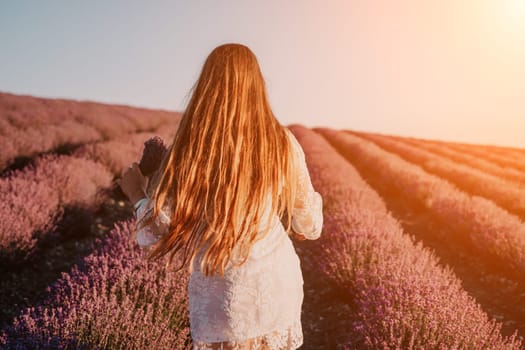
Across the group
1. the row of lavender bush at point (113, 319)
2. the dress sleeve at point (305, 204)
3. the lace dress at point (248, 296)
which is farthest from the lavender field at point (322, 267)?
the dress sleeve at point (305, 204)

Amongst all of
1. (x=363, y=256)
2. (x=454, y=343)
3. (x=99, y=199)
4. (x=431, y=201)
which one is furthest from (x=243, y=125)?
(x=431, y=201)

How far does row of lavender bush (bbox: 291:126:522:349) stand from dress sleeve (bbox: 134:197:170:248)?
1800mm

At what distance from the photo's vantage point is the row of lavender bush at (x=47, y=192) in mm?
4340

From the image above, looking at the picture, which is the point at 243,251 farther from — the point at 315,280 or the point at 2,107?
the point at 2,107

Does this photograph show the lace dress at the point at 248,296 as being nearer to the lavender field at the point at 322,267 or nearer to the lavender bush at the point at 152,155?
the lavender bush at the point at 152,155

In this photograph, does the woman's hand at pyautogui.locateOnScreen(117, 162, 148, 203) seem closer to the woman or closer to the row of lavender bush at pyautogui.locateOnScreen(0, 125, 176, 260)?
the woman

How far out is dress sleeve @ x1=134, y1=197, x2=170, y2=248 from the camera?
4.44 feet

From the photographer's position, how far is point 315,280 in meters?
4.78

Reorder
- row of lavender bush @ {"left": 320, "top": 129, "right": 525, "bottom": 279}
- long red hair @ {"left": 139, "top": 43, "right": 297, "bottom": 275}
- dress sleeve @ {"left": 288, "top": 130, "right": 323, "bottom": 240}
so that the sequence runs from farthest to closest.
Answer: row of lavender bush @ {"left": 320, "top": 129, "right": 525, "bottom": 279} → dress sleeve @ {"left": 288, "top": 130, "right": 323, "bottom": 240} → long red hair @ {"left": 139, "top": 43, "right": 297, "bottom": 275}

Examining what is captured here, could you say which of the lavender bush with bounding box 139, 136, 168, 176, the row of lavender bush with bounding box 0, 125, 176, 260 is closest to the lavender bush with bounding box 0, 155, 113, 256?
the row of lavender bush with bounding box 0, 125, 176, 260

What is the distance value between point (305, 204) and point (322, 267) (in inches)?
129

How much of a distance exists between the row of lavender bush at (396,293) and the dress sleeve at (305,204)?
1355 millimetres

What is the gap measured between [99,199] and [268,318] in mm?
5569

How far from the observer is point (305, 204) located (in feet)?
4.99
